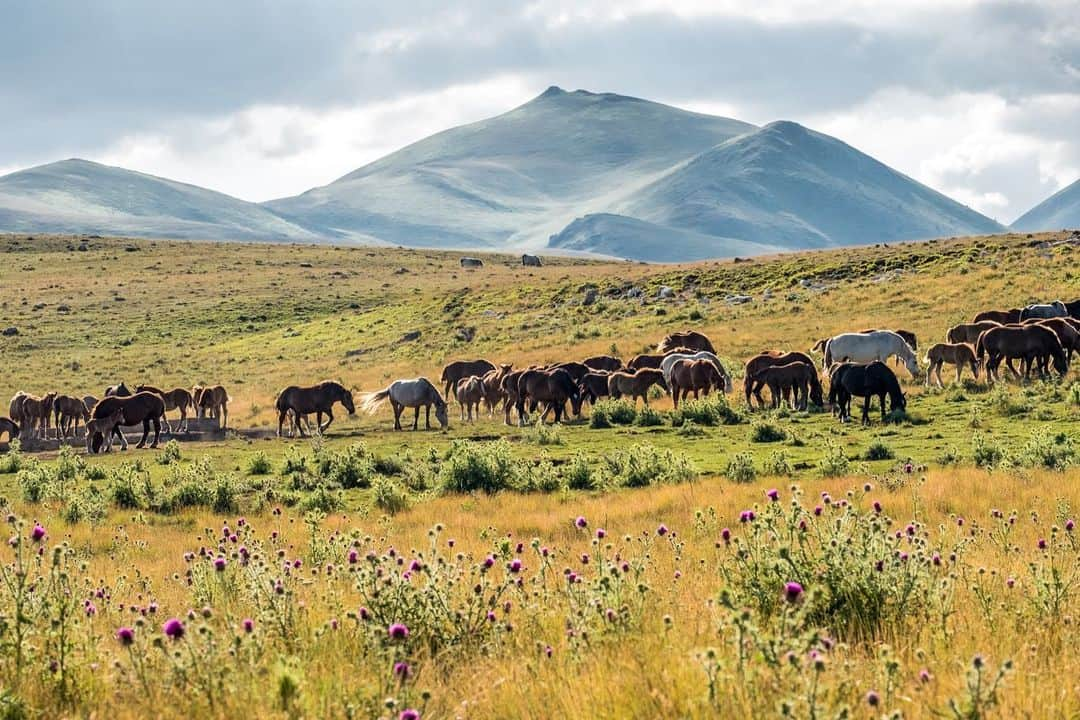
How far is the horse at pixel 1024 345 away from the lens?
A: 1205 inches

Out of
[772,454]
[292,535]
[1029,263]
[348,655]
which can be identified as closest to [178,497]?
[292,535]

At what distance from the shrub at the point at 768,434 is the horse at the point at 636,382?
923cm

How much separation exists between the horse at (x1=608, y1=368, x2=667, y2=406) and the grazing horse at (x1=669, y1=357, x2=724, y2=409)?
98 centimetres

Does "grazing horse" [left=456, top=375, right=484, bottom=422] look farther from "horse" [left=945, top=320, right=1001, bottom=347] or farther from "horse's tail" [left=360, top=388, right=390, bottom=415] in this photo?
"horse" [left=945, top=320, right=1001, bottom=347]

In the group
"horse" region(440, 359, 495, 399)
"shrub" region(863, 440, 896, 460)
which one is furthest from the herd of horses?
"shrub" region(863, 440, 896, 460)

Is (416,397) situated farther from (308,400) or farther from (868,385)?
(868,385)

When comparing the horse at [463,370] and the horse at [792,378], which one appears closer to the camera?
the horse at [792,378]

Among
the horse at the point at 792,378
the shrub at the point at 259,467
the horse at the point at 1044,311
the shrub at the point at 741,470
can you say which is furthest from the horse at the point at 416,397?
the horse at the point at 1044,311

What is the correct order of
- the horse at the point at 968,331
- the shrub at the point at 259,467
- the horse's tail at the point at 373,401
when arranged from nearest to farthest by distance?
the shrub at the point at 259,467 < the horse at the point at 968,331 < the horse's tail at the point at 373,401

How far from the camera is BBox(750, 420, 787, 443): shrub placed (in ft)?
81.4

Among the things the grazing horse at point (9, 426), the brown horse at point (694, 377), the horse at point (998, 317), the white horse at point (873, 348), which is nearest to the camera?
the brown horse at point (694, 377)

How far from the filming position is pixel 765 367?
101ft

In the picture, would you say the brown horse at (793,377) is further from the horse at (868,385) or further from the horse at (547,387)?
the horse at (547,387)

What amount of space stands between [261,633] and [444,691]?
1.14 meters
